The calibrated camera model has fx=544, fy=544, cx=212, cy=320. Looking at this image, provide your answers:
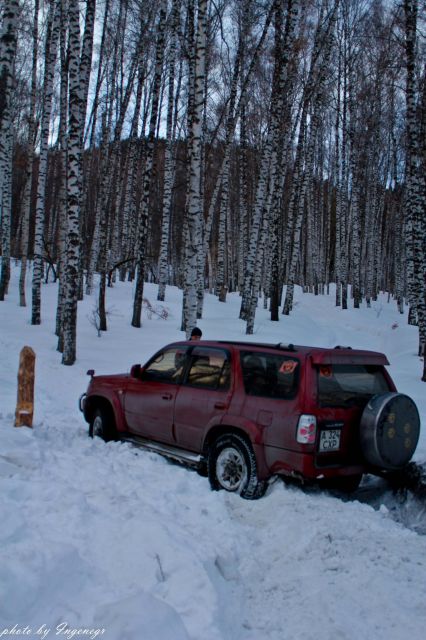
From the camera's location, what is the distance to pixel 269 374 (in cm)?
575

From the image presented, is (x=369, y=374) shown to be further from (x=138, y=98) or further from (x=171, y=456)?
(x=138, y=98)

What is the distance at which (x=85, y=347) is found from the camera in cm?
1506

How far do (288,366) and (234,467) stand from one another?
1244mm

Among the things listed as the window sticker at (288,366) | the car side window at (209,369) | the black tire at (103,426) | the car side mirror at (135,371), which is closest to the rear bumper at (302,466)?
the window sticker at (288,366)

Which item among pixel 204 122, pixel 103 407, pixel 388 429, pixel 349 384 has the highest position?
pixel 204 122

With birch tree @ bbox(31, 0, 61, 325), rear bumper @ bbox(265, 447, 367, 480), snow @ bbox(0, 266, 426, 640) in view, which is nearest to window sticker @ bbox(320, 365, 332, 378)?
rear bumper @ bbox(265, 447, 367, 480)

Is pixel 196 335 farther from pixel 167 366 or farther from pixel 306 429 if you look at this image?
pixel 306 429

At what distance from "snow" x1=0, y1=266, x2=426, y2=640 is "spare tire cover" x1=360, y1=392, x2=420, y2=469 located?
19.9 inches

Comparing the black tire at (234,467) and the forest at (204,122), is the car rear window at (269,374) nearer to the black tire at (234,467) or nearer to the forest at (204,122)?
the black tire at (234,467)

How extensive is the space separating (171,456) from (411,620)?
137 inches

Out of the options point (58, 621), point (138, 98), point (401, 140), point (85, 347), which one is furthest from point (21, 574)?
point (401, 140)

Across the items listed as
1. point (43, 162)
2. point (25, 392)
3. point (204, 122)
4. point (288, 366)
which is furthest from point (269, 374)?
point (204, 122)

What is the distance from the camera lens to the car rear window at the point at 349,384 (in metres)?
5.48

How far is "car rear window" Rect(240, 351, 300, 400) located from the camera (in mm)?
5500
